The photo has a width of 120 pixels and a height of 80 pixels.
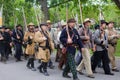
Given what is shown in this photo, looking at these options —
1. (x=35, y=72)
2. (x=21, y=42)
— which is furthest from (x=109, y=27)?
(x=21, y=42)

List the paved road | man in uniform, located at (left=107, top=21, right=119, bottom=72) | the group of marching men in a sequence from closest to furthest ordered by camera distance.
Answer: the group of marching men
the paved road
man in uniform, located at (left=107, top=21, right=119, bottom=72)

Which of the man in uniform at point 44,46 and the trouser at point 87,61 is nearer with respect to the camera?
the trouser at point 87,61

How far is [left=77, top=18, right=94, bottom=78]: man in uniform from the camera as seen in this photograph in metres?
13.2

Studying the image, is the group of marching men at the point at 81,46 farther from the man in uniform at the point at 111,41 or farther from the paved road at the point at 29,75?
the paved road at the point at 29,75

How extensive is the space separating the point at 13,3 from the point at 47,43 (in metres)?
21.2

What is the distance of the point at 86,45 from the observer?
13.6 meters

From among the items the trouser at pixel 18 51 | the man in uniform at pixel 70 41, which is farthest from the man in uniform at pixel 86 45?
the trouser at pixel 18 51

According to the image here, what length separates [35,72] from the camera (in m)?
14.7

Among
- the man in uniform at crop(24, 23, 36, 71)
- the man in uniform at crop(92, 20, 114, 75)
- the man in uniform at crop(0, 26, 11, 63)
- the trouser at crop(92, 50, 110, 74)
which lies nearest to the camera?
the man in uniform at crop(92, 20, 114, 75)

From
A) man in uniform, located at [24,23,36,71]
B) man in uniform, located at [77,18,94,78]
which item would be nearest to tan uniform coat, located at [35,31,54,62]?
man in uniform, located at [77,18,94,78]

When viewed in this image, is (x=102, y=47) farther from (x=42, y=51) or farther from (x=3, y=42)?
(x=3, y=42)

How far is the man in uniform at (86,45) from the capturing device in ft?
43.4

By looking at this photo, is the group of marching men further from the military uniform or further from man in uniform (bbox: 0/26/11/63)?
man in uniform (bbox: 0/26/11/63)

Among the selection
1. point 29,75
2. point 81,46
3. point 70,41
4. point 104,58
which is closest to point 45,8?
point 29,75
